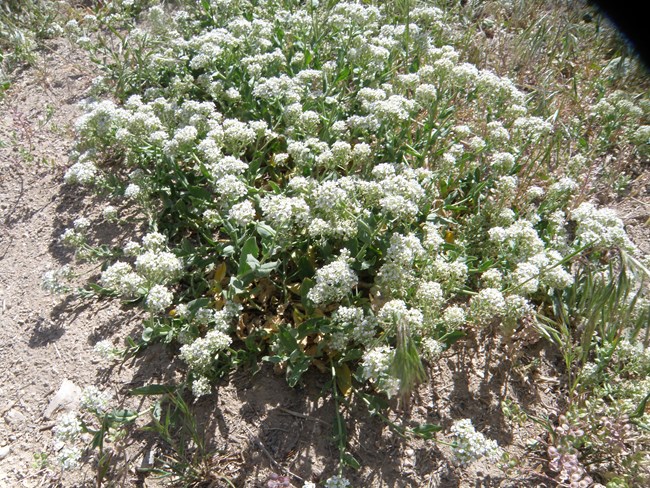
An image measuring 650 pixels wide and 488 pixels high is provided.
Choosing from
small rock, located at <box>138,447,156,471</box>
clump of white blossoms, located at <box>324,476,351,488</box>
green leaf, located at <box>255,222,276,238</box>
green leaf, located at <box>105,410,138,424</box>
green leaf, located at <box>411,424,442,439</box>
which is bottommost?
small rock, located at <box>138,447,156,471</box>

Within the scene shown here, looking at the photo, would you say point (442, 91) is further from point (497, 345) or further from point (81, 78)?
point (81, 78)

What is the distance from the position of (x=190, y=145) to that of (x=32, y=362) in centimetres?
166

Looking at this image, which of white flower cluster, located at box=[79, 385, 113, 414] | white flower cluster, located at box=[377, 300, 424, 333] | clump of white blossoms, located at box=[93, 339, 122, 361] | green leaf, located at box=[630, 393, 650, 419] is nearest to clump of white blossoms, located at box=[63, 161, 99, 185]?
clump of white blossoms, located at box=[93, 339, 122, 361]

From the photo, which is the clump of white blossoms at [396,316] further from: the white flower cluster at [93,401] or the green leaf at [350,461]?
the white flower cluster at [93,401]

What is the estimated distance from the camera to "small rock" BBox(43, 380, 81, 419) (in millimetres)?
3051

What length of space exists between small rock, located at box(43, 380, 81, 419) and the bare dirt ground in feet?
0.09

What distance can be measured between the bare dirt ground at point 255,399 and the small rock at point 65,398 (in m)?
0.03

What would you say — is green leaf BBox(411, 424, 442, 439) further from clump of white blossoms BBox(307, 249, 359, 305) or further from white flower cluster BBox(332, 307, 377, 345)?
clump of white blossoms BBox(307, 249, 359, 305)

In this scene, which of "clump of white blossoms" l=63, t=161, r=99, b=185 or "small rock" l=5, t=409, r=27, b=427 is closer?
"small rock" l=5, t=409, r=27, b=427

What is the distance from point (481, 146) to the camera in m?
3.50

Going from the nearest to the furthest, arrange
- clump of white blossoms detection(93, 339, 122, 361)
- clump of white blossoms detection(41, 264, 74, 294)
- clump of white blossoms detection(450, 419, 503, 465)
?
clump of white blossoms detection(450, 419, 503, 465), clump of white blossoms detection(93, 339, 122, 361), clump of white blossoms detection(41, 264, 74, 294)

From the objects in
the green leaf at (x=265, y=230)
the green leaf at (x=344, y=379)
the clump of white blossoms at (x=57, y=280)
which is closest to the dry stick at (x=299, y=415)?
the green leaf at (x=344, y=379)

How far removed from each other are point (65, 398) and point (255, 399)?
3.69 ft

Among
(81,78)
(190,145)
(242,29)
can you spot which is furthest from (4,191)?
(242,29)
